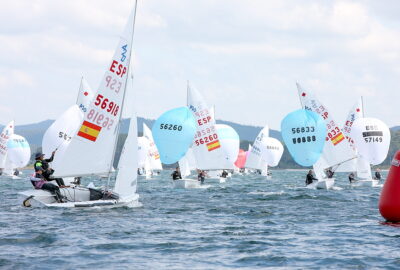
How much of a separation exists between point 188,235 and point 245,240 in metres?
1.62

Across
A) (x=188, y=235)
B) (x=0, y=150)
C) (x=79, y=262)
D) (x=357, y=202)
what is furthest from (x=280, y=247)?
(x=0, y=150)

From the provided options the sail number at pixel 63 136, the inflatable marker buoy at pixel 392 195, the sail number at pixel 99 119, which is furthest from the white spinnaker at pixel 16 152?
the inflatable marker buoy at pixel 392 195

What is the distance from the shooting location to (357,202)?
27891 mm

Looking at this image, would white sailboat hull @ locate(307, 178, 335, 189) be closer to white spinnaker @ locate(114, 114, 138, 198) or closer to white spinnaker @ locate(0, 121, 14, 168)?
white spinnaker @ locate(114, 114, 138, 198)

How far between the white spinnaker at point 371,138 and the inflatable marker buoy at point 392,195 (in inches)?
1192

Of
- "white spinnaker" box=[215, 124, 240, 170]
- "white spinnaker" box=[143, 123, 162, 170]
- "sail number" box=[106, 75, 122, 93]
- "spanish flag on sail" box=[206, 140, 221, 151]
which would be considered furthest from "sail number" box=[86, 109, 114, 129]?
"white spinnaker" box=[143, 123, 162, 170]

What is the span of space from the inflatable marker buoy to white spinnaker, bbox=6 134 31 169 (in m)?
66.0

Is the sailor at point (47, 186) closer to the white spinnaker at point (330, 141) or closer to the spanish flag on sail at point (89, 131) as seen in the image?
the spanish flag on sail at point (89, 131)

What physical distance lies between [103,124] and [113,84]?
140 centimetres

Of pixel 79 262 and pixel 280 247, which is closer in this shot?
pixel 79 262

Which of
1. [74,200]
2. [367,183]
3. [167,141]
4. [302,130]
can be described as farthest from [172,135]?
[74,200]

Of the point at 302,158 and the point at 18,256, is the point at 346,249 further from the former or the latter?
the point at 302,158

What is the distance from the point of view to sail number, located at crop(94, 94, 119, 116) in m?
22.7

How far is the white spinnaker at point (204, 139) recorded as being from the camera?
4341cm
